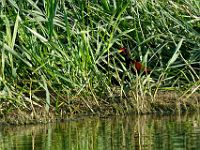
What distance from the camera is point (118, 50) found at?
16.6 metres

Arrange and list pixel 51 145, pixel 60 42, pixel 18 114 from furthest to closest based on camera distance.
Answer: pixel 60 42 < pixel 18 114 < pixel 51 145

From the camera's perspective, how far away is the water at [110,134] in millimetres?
12398

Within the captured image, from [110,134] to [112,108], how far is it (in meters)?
2.24

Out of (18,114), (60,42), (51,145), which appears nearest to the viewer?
(51,145)

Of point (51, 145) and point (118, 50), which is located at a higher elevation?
point (118, 50)

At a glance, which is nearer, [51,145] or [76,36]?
[51,145]

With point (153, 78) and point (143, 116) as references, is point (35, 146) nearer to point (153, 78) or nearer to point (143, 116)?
point (143, 116)

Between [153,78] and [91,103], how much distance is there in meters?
1.44

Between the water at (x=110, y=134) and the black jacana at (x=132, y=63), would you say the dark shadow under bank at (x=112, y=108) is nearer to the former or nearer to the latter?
the water at (x=110, y=134)

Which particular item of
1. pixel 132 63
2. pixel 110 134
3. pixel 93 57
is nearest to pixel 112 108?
pixel 93 57

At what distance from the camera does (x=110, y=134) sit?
1344 cm

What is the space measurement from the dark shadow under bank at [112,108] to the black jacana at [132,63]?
479 millimetres

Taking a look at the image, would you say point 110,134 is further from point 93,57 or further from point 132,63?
point 132,63

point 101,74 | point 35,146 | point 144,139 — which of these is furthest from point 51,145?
point 101,74
